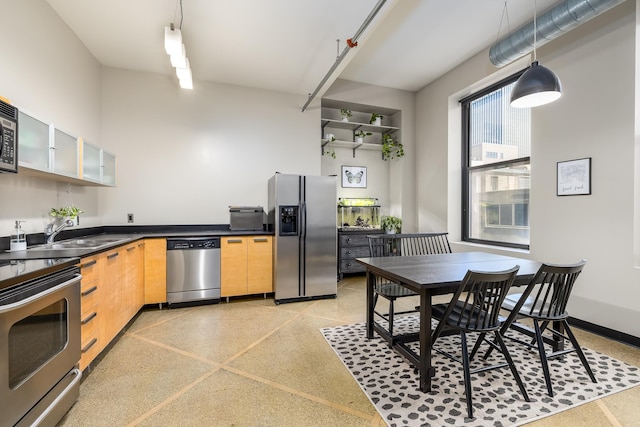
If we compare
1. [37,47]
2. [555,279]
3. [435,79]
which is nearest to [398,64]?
[435,79]

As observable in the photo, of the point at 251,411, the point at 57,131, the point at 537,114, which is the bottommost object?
the point at 251,411

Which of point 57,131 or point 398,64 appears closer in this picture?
point 57,131

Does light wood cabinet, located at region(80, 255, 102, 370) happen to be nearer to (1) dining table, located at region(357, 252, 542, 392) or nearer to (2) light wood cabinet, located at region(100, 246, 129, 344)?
(2) light wood cabinet, located at region(100, 246, 129, 344)

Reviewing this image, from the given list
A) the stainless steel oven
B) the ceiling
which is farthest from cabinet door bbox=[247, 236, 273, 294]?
the ceiling

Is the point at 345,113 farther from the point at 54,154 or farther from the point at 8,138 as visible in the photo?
the point at 8,138

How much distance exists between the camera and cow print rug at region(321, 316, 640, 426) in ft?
5.84

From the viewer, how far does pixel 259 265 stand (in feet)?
13.5

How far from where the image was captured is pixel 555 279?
208cm

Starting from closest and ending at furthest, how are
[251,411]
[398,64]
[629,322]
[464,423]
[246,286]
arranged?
1. [464,423]
2. [251,411]
3. [629,322]
4. [246,286]
5. [398,64]

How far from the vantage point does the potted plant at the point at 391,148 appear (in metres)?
5.49

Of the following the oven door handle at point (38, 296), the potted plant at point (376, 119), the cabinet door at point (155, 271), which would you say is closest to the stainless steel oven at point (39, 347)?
the oven door handle at point (38, 296)

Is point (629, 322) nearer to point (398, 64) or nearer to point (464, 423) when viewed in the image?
point (464, 423)

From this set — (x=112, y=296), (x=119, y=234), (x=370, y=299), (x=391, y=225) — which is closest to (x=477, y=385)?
(x=370, y=299)

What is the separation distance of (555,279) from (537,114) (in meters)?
2.34
